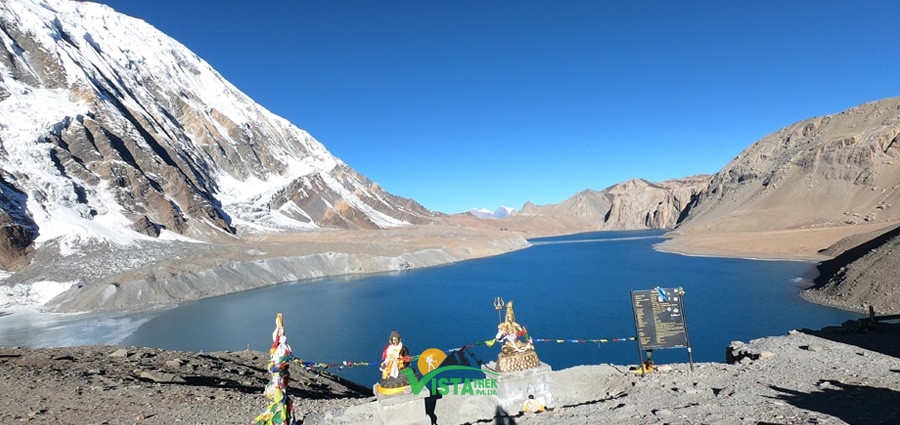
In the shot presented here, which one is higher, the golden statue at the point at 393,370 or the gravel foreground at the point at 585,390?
the golden statue at the point at 393,370

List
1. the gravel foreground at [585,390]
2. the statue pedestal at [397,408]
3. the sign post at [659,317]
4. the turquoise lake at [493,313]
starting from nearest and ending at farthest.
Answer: the statue pedestal at [397,408], the gravel foreground at [585,390], the sign post at [659,317], the turquoise lake at [493,313]

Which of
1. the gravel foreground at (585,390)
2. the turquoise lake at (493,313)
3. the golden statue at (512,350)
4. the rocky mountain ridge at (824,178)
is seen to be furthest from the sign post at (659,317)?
the rocky mountain ridge at (824,178)

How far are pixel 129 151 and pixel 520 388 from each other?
13033 centimetres

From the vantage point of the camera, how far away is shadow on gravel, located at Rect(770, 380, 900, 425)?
26.4 ft

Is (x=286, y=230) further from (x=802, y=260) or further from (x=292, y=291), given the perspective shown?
(x=802, y=260)

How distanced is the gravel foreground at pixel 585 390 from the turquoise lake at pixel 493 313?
396 centimetres

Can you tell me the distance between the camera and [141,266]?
66750 mm

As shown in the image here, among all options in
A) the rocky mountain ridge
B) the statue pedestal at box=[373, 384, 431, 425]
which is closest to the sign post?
the statue pedestal at box=[373, 384, 431, 425]

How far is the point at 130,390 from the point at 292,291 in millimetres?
52232

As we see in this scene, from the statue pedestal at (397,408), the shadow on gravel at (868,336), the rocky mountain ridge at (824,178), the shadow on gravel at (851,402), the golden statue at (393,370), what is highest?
the rocky mountain ridge at (824,178)

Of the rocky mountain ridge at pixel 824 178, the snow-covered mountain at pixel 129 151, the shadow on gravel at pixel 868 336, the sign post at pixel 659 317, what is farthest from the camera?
the rocky mountain ridge at pixel 824 178

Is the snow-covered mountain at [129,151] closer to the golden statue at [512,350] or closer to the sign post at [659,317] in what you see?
the golden statue at [512,350]

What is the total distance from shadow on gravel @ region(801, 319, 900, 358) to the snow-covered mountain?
8400 cm

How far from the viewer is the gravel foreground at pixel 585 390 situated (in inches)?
363
